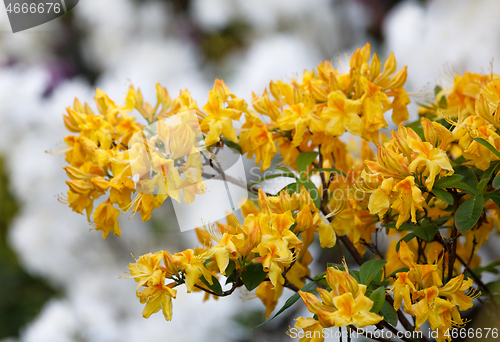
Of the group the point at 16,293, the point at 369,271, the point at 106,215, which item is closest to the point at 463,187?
the point at 369,271

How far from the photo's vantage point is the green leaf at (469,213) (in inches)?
15.3

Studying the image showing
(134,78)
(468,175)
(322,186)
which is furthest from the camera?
(134,78)

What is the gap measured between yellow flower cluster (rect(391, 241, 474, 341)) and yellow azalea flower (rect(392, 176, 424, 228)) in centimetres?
5

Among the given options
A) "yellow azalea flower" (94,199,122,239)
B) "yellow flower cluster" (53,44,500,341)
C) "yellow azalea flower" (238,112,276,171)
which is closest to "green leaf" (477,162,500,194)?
"yellow flower cluster" (53,44,500,341)

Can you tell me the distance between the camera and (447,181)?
1.31 feet

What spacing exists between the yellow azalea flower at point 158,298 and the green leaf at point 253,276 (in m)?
0.07

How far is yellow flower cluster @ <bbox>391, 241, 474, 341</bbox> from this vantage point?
15.1 inches

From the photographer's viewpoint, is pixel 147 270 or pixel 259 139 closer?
pixel 147 270

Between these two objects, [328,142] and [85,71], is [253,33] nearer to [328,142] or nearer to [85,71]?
[85,71]

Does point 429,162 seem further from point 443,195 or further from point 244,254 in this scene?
point 244,254

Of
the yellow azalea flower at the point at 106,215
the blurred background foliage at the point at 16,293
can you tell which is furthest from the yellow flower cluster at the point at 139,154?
the blurred background foliage at the point at 16,293

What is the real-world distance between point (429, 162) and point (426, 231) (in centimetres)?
10

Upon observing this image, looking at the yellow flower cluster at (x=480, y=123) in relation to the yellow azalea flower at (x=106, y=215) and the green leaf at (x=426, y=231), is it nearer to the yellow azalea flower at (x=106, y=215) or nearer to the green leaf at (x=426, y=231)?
the green leaf at (x=426, y=231)

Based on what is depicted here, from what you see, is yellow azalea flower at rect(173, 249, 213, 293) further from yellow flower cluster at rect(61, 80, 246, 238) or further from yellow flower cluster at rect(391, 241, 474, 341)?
yellow flower cluster at rect(391, 241, 474, 341)
